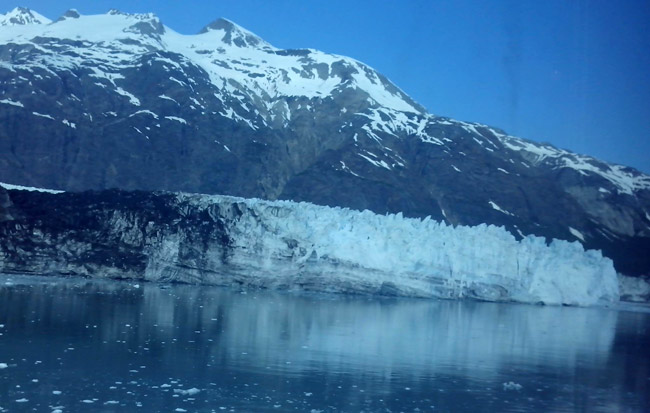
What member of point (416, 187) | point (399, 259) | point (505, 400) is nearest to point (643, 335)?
point (399, 259)

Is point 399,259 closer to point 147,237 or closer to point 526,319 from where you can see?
point 526,319

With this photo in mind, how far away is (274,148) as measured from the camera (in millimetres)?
53125

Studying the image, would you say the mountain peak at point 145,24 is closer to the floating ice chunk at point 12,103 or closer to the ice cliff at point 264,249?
the floating ice chunk at point 12,103

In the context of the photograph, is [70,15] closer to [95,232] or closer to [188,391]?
[95,232]

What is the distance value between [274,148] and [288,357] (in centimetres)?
3996

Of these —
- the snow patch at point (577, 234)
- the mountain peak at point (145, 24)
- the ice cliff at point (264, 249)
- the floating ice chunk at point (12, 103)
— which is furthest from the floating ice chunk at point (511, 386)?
the mountain peak at point (145, 24)

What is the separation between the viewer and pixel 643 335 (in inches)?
889

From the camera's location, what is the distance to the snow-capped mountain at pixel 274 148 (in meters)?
46.3

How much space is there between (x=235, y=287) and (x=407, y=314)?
8164 millimetres

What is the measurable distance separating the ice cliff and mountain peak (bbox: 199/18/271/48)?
159 feet

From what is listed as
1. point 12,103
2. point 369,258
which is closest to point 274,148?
point 12,103

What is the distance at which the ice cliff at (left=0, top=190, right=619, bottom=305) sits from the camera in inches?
1072

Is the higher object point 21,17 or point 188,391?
point 21,17

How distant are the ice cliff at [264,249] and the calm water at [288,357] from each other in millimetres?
3466
